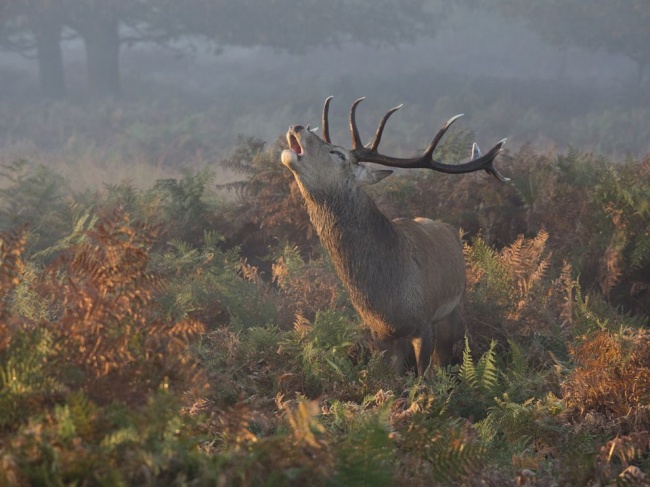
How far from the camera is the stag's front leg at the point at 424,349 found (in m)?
5.34

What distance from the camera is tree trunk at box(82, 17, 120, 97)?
31.9 m

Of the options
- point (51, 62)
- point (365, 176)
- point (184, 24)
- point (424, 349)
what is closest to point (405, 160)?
point (365, 176)

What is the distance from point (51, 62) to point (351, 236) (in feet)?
98.7

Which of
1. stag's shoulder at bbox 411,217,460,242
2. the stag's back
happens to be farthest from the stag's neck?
stag's shoulder at bbox 411,217,460,242

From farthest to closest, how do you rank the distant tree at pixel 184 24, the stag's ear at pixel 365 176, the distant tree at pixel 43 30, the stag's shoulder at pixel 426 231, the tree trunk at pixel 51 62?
the tree trunk at pixel 51 62 < the distant tree at pixel 184 24 < the distant tree at pixel 43 30 < the stag's shoulder at pixel 426 231 < the stag's ear at pixel 365 176

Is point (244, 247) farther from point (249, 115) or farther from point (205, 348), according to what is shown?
point (249, 115)

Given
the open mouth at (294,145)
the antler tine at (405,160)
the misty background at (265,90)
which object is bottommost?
the misty background at (265,90)

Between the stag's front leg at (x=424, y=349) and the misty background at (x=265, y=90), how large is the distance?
48.8ft

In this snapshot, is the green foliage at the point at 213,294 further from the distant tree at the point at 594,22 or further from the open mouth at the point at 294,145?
the distant tree at the point at 594,22

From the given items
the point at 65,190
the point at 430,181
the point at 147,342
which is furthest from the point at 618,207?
the point at 65,190

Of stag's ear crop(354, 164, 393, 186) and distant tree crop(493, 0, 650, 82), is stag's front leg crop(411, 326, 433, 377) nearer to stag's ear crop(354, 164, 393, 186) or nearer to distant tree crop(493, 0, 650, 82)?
stag's ear crop(354, 164, 393, 186)

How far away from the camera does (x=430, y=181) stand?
333 inches

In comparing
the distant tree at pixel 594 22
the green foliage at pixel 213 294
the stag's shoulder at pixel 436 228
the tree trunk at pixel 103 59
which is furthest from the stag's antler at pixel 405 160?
the distant tree at pixel 594 22

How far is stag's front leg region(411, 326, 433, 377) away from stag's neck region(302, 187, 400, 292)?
0.56 meters
